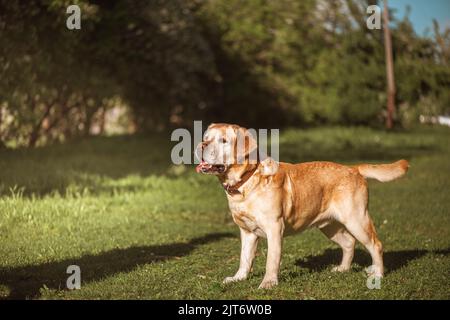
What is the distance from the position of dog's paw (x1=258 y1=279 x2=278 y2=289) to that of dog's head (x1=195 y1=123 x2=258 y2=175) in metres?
1.21

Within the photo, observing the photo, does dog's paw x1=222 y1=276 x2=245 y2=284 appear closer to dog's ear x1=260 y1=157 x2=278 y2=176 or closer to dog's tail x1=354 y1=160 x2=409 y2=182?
dog's ear x1=260 y1=157 x2=278 y2=176

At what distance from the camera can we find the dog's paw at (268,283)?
252 inches

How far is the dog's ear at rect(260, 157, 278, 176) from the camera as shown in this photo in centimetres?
673

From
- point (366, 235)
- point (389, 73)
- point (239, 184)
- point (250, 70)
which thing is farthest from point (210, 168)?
point (389, 73)

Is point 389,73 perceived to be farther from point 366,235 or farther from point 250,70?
point 366,235

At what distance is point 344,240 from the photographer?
762 centimetres

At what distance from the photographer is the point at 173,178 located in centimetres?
1548

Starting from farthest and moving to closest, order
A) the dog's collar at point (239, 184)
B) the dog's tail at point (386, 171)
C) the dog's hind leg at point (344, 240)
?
the dog's hind leg at point (344, 240)
the dog's tail at point (386, 171)
the dog's collar at point (239, 184)

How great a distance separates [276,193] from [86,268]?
8.25 ft

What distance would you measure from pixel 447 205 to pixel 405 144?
12.6m

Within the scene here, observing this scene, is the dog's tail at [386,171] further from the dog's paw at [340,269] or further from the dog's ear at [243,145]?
the dog's ear at [243,145]

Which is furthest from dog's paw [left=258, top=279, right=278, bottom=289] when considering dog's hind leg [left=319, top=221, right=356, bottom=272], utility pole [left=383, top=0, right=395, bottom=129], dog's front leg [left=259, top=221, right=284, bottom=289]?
utility pole [left=383, top=0, right=395, bottom=129]

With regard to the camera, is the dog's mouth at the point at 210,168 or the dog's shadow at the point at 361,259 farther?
the dog's shadow at the point at 361,259

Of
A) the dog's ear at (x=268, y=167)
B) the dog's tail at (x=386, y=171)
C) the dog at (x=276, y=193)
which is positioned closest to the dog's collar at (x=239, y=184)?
the dog at (x=276, y=193)
